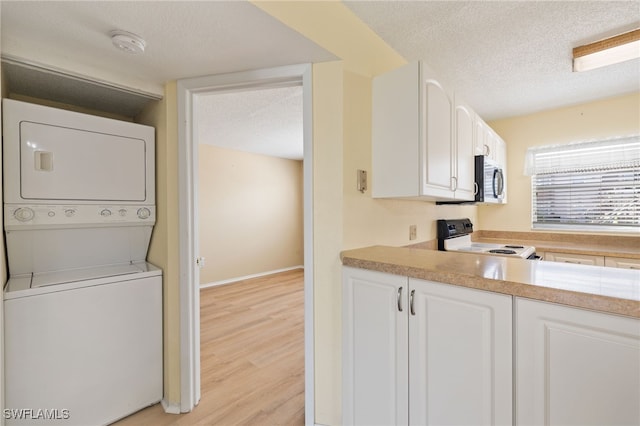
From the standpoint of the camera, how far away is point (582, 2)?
1454 mm

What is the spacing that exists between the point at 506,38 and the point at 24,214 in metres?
2.90

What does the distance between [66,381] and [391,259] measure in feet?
5.94

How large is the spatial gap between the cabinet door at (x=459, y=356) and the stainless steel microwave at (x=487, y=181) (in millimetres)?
1514

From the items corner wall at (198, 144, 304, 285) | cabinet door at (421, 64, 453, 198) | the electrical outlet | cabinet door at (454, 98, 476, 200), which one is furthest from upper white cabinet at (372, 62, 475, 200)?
corner wall at (198, 144, 304, 285)

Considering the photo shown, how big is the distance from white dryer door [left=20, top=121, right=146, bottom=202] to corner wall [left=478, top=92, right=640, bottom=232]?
3.68m

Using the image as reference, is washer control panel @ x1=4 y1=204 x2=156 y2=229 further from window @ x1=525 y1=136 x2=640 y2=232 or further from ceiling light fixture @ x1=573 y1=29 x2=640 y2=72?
window @ x1=525 y1=136 x2=640 y2=232

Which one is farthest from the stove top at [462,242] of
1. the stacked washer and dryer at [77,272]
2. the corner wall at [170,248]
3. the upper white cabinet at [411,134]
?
the stacked washer and dryer at [77,272]

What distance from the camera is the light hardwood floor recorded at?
171 cm

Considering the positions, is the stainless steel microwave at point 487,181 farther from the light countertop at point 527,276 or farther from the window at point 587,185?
the light countertop at point 527,276

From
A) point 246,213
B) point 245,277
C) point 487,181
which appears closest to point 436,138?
point 487,181

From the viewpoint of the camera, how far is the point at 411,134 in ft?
5.06

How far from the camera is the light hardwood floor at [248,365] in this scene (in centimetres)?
171

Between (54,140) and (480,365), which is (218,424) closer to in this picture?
(480,365)

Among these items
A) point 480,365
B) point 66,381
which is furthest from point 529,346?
point 66,381
